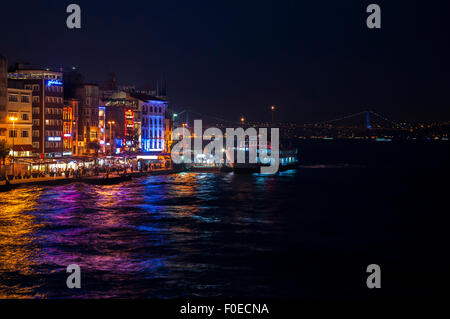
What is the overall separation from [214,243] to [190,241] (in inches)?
48.5

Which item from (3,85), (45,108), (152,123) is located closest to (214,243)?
(3,85)

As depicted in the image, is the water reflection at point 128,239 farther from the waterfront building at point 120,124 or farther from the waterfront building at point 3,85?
the waterfront building at point 120,124

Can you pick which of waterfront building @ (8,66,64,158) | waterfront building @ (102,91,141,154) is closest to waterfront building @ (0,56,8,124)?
waterfront building @ (8,66,64,158)

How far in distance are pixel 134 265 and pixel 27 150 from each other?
40.2m

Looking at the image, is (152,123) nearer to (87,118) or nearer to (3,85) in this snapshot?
(87,118)

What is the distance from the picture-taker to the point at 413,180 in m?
73.9

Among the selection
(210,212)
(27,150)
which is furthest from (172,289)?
(27,150)

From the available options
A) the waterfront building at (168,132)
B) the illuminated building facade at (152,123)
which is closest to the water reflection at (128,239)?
the illuminated building facade at (152,123)

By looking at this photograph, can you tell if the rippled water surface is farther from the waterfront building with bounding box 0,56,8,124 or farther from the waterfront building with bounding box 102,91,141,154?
the waterfront building with bounding box 102,91,141,154

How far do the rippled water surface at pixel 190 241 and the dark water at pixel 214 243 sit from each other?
6 cm

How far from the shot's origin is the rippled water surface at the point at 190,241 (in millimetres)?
20516

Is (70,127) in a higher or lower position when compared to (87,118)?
lower

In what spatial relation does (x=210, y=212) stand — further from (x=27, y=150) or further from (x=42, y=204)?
(x=27, y=150)

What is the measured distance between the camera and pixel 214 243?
28000 mm
